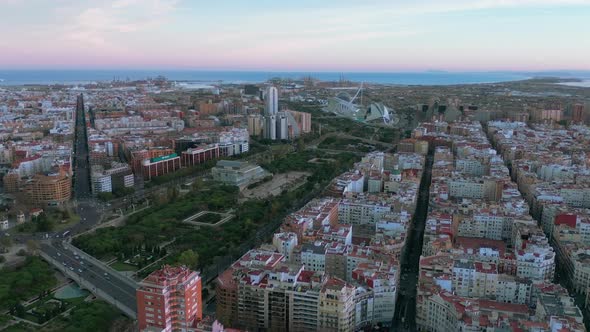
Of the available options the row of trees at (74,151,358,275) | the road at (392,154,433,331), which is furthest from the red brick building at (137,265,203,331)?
the road at (392,154,433,331)

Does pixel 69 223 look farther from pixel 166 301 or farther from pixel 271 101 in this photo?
pixel 271 101

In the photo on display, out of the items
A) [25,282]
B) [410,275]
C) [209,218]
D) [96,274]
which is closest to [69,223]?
[209,218]

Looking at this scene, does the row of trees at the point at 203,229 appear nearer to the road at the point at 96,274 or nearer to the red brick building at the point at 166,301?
the road at the point at 96,274

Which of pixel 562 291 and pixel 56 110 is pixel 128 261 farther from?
pixel 56 110

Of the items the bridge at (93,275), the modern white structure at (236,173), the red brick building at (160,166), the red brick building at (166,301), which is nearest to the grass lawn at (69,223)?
the bridge at (93,275)

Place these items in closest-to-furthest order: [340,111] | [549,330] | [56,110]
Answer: [549,330]
[56,110]
[340,111]

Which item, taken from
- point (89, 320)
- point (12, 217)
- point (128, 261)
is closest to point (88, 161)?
point (12, 217)
